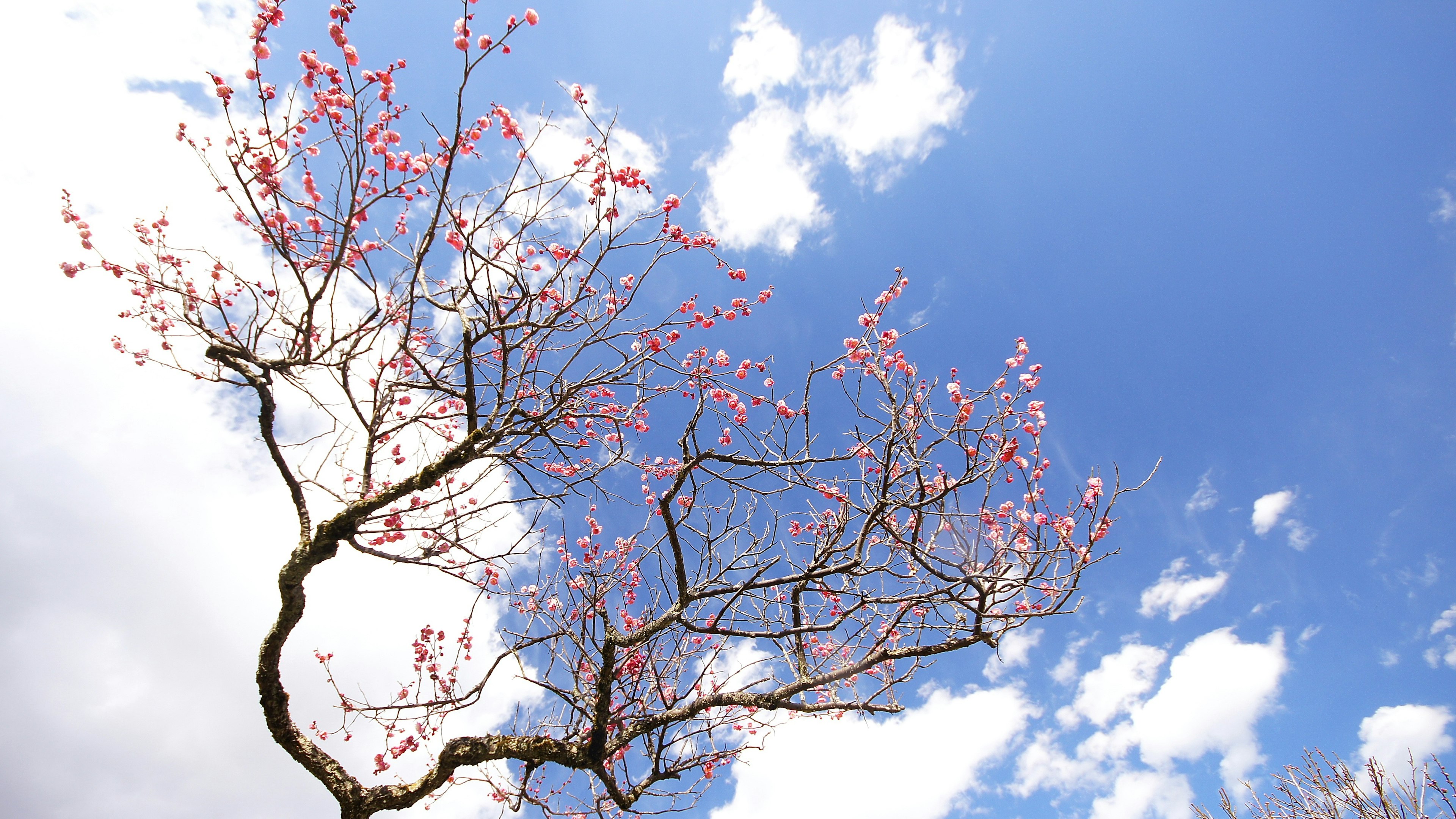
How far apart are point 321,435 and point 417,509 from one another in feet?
4.30

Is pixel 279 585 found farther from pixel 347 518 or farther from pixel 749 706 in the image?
pixel 749 706

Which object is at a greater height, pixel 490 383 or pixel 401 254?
pixel 401 254

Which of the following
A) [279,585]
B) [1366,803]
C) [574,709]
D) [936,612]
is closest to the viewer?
[279,585]

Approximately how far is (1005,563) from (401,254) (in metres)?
5.84

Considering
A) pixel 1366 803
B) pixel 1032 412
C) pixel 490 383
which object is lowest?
pixel 1366 803

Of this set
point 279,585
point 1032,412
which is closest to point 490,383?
point 279,585

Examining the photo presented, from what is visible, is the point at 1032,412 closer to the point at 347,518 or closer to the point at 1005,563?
the point at 1005,563

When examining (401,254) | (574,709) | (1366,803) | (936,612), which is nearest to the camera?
(401,254)

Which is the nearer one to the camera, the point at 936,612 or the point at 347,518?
the point at 347,518

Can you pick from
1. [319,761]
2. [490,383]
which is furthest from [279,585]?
[490,383]

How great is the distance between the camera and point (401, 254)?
4812 mm

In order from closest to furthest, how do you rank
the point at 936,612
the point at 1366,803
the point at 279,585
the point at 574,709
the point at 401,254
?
1. the point at 401,254
2. the point at 279,585
3. the point at 936,612
4. the point at 574,709
5. the point at 1366,803

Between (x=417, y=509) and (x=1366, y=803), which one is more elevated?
(x=417, y=509)

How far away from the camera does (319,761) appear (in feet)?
18.3
